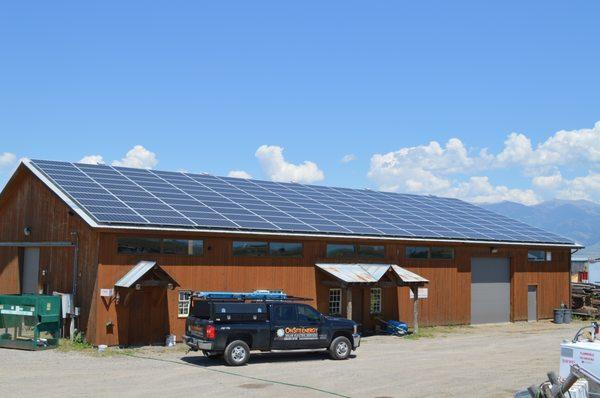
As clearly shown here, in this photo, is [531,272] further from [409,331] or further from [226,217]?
[226,217]

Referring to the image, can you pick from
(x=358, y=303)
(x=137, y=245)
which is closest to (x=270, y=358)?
(x=137, y=245)

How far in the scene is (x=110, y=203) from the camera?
27.7 m

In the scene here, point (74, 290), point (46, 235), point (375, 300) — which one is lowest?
point (375, 300)

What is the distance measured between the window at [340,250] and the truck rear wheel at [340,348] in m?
8.21

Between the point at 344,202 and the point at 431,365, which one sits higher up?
the point at 344,202

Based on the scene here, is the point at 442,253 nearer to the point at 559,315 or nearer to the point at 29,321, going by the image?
the point at 559,315

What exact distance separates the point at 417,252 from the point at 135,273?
15216 millimetres

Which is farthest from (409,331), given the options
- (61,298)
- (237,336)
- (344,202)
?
(61,298)

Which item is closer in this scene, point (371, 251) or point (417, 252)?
point (371, 251)

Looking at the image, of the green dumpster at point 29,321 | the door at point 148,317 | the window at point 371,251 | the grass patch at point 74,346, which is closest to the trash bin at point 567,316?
the window at point 371,251

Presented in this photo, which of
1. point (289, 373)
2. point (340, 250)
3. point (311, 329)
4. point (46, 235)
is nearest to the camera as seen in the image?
point (289, 373)

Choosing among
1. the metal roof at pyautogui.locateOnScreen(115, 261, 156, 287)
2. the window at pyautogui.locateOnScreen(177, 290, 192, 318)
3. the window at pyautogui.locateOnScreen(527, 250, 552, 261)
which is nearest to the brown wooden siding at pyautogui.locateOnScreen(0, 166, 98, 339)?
the metal roof at pyautogui.locateOnScreen(115, 261, 156, 287)

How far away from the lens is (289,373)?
20.6 meters

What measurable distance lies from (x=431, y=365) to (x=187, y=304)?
32.9 feet
